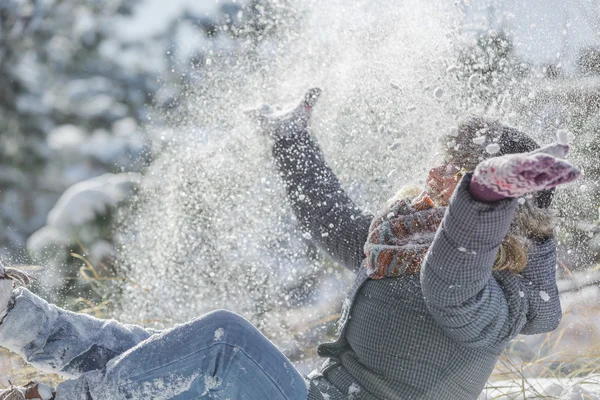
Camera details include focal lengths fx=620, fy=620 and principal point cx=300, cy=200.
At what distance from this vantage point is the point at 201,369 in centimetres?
149

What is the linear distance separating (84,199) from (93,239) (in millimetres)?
317

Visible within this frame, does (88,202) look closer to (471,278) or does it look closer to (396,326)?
(396,326)

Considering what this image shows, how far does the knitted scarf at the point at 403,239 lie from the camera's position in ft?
5.43

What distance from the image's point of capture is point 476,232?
1331 millimetres

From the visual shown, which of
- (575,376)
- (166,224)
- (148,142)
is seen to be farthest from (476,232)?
(148,142)

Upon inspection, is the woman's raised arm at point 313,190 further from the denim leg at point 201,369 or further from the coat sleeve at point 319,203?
the denim leg at point 201,369

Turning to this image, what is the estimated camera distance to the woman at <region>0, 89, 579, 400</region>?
1415 mm

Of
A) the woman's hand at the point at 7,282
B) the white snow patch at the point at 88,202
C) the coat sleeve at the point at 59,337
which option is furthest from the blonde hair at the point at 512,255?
the white snow patch at the point at 88,202

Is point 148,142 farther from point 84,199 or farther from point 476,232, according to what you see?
point 476,232

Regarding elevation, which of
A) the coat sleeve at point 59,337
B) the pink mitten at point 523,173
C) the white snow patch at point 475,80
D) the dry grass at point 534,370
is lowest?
the dry grass at point 534,370

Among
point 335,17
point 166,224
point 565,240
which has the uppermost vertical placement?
point 335,17

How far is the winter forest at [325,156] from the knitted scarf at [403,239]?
263 mm

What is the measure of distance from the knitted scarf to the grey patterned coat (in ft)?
0.14

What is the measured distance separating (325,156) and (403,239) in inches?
53.5
